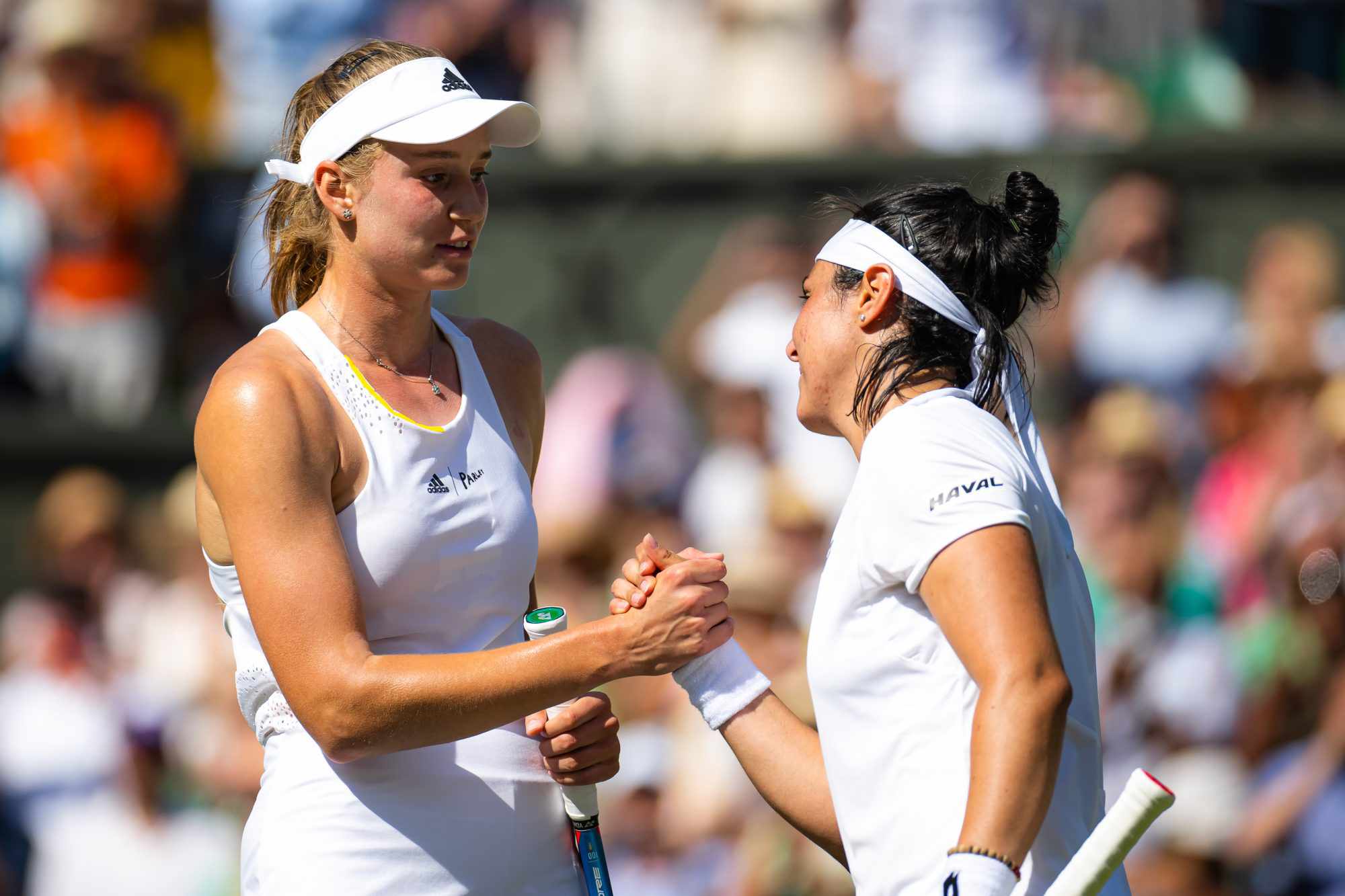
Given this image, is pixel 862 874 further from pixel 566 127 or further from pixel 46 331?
pixel 46 331

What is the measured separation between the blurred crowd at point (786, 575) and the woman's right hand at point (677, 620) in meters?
2.31

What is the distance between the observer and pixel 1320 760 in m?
4.91

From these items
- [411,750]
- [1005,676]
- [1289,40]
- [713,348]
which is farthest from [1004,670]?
[1289,40]

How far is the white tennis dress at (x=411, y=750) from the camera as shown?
2510 mm

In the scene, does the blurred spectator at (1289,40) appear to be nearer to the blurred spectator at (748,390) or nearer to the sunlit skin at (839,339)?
the blurred spectator at (748,390)

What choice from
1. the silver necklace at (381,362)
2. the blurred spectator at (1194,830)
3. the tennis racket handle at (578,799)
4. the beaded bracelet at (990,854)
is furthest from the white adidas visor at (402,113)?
the blurred spectator at (1194,830)

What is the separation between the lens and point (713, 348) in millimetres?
6621

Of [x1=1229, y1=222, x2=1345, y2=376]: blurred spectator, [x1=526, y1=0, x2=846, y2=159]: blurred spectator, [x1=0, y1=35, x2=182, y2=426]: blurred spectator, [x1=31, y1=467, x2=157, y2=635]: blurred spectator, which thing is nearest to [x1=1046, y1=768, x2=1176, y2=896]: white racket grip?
[x1=1229, y1=222, x2=1345, y2=376]: blurred spectator

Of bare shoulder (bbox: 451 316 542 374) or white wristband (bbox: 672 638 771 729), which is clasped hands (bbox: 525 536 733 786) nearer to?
white wristband (bbox: 672 638 771 729)

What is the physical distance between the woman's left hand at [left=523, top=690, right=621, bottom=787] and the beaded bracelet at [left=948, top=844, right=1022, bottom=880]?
2.27 ft

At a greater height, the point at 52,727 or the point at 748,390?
the point at 748,390

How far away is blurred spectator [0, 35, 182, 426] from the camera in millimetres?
7254

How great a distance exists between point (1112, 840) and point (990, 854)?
0.52 feet

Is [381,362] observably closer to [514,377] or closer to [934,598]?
[514,377]
